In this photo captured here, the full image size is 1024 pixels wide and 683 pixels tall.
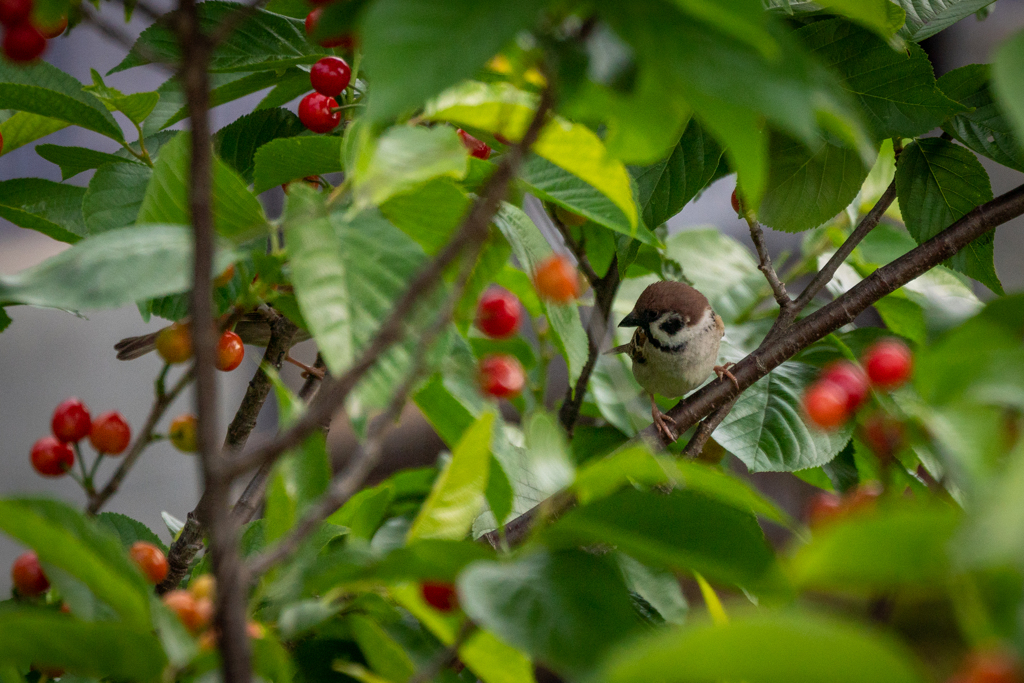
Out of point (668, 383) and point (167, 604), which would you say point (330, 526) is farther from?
point (668, 383)

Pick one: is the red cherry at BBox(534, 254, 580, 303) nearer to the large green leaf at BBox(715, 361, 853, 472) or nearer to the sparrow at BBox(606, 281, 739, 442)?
the large green leaf at BBox(715, 361, 853, 472)

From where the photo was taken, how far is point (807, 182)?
2.39 feet

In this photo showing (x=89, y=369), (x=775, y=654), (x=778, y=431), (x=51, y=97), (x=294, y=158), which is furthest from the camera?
(x=89, y=369)

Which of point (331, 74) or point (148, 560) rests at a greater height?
point (331, 74)

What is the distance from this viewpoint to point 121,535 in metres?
0.70

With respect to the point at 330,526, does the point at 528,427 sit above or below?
above

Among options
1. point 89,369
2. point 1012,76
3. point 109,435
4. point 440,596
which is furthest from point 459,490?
point 89,369

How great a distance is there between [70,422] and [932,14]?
82 cm

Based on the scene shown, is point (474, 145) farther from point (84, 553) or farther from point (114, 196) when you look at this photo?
point (84, 553)

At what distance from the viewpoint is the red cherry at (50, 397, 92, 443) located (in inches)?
27.1

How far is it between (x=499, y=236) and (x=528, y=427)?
0.77ft

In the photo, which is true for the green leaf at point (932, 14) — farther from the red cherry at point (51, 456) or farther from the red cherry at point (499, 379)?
the red cherry at point (51, 456)

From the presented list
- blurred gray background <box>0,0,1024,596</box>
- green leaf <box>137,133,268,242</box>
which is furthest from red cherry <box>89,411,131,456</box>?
blurred gray background <box>0,0,1024,596</box>

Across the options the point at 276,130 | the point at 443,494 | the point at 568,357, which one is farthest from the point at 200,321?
the point at 276,130
